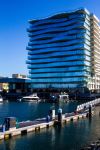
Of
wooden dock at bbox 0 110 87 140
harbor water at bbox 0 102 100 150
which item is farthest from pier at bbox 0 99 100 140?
harbor water at bbox 0 102 100 150

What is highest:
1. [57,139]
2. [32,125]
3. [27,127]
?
[32,125]

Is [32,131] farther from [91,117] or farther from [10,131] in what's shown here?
[91,117]

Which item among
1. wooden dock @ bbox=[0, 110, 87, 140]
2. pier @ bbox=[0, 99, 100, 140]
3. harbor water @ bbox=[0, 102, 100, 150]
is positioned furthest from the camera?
pier @ bbox=[0, 99, 100, 140]

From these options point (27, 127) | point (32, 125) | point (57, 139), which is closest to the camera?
point (57, 139)

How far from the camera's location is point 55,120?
82.0 meters

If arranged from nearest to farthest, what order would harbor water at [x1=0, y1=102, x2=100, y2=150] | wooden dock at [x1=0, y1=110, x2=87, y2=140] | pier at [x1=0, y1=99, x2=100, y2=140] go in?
harbor water at [x1=0, y1=102, x2=100, y2=150] < wooden dock at [x1=0, y1=110, x2=87, y2=140] < pier at [x1=0, y1=99, x2=100, y2=140]

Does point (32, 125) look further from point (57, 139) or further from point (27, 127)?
point (57, 139)

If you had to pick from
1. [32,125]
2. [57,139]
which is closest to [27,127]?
[32,125]

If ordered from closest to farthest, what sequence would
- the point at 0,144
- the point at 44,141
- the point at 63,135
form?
1. the point at 0,144
2. the point at 44,141
3. the point at 63,135

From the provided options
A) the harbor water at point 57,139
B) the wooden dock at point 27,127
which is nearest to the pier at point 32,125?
the wooden dock at point 27,127

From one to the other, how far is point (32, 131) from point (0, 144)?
13.4 meters

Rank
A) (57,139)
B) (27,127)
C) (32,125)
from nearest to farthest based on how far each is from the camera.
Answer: (57,139)
(27,127)
(32,125)

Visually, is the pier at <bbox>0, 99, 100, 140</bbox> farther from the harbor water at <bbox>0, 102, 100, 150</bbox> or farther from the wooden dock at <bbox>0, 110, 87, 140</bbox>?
the harbor water at <bbox>0, 102, 100, 150</bbox>

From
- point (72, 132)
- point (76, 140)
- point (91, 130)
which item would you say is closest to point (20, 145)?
point (76, 140)
